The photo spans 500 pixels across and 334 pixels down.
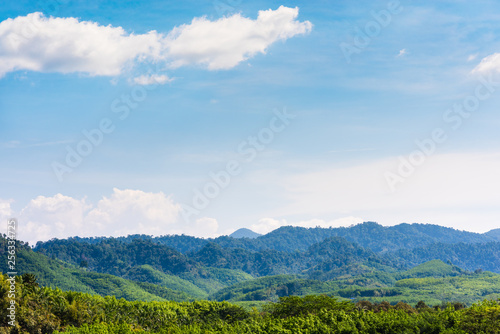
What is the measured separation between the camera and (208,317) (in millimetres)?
73438

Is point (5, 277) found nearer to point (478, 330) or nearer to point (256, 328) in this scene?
point (256, 328)

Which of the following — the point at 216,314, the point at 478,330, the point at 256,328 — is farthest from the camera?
the point at 216,314

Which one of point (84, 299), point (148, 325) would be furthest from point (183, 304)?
point (84, 299)

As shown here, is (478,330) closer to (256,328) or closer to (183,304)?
(256,328)

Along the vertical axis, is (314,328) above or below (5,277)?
below

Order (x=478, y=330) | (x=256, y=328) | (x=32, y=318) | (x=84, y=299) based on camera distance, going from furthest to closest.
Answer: (x=84, y=299), (x=32, y=318), (x=256, y=328), (x=478, y=330)

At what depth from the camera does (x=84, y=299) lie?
6475 cm

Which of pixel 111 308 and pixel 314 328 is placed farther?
pixel 111 308

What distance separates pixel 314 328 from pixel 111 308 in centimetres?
3356

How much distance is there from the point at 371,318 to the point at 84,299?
39700mm

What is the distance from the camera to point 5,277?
188 ft

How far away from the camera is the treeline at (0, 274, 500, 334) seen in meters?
47.0

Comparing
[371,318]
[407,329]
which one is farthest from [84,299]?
[407,329]

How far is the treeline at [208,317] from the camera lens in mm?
47031
